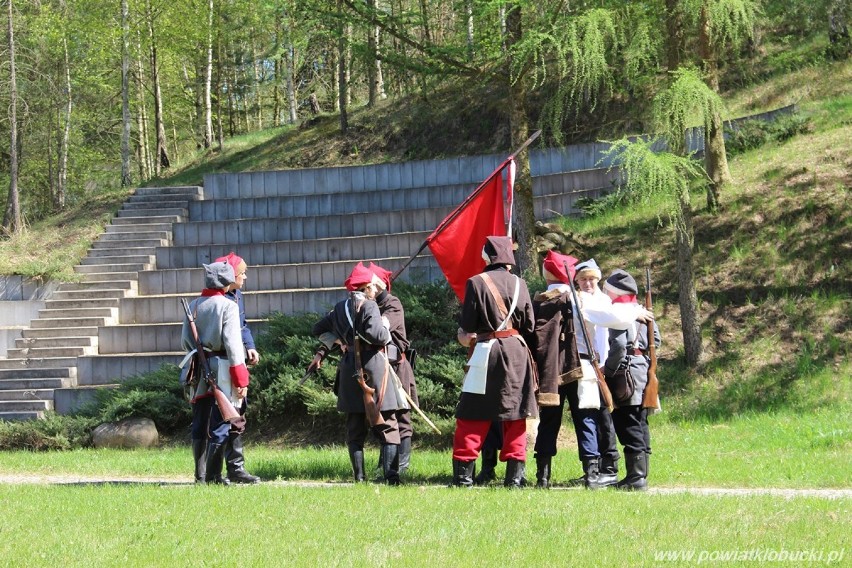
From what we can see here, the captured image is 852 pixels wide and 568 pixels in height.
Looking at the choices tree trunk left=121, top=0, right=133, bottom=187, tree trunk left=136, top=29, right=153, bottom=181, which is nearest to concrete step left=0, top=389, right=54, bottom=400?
tree trunk left=121, top=0, right=133, bottom=187

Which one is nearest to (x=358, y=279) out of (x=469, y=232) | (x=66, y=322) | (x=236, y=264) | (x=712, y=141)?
(x=236, y=264)

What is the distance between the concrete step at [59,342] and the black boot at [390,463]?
9765mm

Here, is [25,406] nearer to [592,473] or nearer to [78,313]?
[78,313]

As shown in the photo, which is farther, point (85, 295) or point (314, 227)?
point (314, 227)

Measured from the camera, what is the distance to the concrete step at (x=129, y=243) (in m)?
20.9

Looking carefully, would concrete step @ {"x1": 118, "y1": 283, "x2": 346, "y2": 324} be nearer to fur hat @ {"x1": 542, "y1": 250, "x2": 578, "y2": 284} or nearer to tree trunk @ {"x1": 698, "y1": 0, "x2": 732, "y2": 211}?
tree trunk @ {"x1": 698, "y1": 0, "x2": 732, "y2": 211}

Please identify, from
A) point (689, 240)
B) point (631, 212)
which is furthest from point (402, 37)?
point (631, 212)

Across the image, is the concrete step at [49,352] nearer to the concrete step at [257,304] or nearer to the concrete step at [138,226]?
the concrete step at [257,304]

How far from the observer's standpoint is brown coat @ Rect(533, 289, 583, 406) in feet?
30.3

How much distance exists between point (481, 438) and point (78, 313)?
1172 cm

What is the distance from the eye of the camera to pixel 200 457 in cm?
1009

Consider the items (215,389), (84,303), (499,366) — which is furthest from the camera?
(84,303)

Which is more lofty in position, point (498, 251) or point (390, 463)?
point (498, 251)

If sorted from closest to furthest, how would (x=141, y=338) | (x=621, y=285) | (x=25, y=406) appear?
→ (x=621, y=285), (x=25, y=406), (x=141, y=338)
